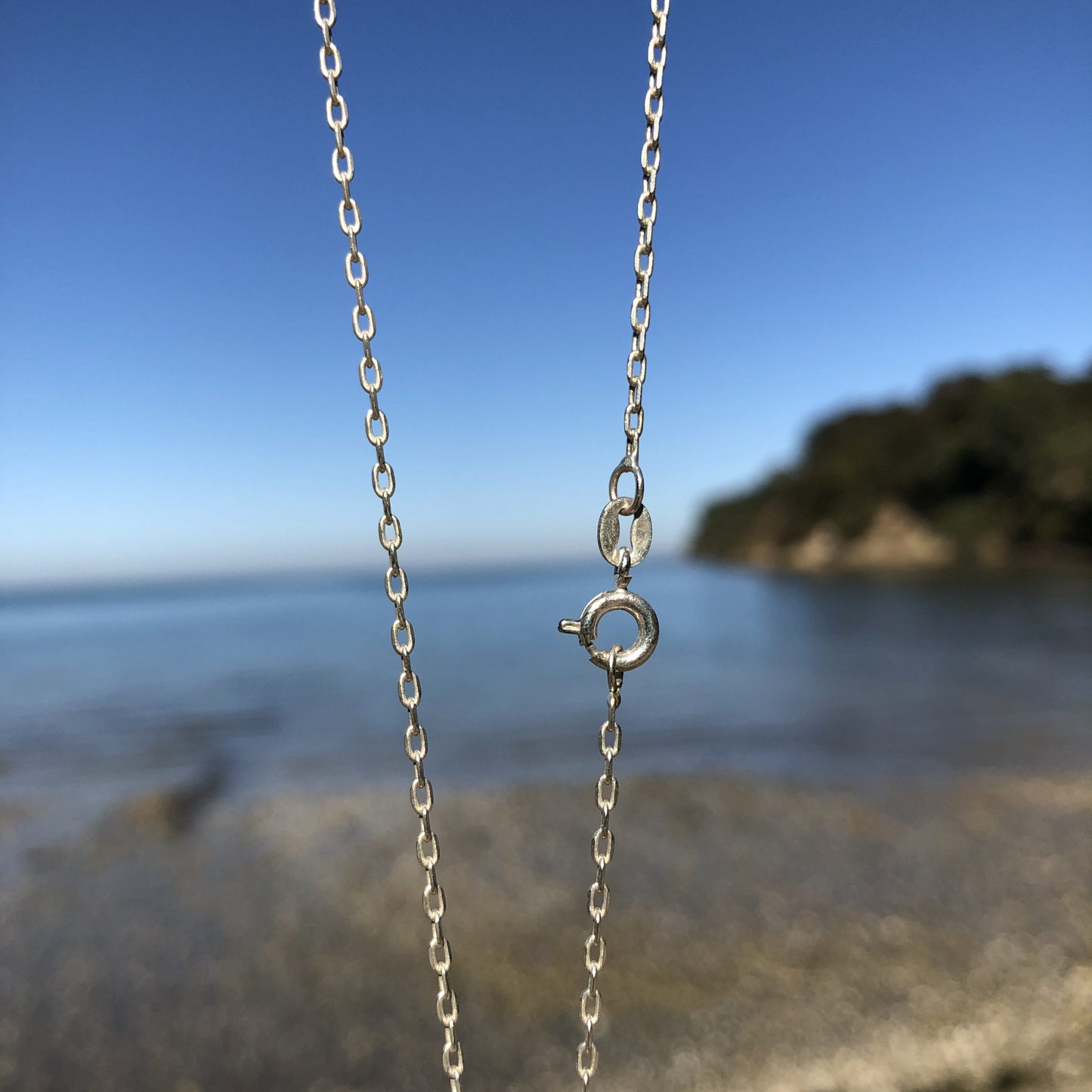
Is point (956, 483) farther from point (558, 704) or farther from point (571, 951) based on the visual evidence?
point (571, 951)

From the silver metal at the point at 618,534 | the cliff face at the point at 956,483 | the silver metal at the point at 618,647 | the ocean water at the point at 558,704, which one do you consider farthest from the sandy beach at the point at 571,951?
the cliff face at the point at 956,483

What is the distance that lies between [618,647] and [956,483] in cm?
6336

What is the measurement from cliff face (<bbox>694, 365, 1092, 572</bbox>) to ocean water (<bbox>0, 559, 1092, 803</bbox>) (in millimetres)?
23456

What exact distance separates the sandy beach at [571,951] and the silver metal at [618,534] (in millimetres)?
3275

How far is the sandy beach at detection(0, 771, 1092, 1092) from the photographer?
13.0ft

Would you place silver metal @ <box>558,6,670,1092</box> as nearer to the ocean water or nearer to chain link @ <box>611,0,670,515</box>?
chain link @ <box>611,0,670,515</box>

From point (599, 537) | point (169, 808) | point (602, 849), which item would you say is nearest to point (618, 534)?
point (599, 537)

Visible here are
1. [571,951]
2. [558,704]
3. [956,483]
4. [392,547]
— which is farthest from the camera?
[956,483]

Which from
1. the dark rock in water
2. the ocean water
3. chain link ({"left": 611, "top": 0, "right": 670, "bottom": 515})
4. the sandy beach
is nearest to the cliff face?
the ocean water

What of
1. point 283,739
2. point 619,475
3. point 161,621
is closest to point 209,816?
point 283,739

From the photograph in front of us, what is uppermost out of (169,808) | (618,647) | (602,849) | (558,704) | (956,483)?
(956,483)

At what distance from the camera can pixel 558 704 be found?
1372 centimetres

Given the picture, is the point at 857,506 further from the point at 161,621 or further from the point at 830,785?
the point at 830,785

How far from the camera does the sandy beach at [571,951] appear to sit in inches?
156
